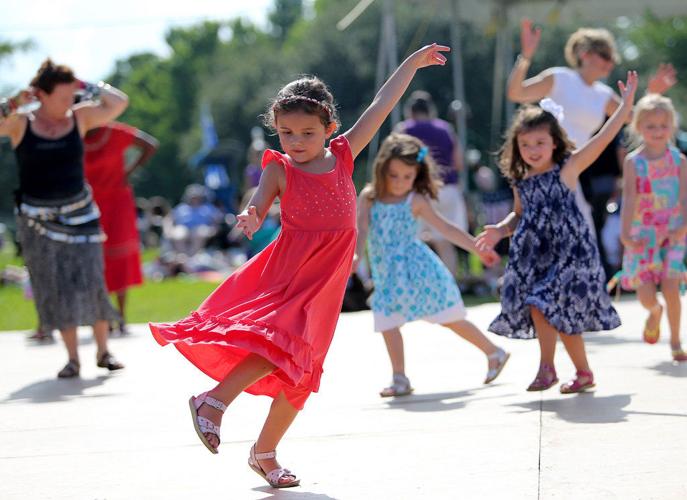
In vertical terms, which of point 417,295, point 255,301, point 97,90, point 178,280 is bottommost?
point 178,280

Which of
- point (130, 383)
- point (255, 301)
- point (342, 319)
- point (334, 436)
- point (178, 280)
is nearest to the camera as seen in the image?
point (255, 301)

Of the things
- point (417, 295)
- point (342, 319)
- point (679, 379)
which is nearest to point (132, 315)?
point (342, 319)

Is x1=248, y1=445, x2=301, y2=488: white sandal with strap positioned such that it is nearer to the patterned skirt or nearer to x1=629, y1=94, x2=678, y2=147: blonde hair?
the patterned skirt

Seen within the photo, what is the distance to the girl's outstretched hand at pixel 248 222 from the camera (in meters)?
4.10

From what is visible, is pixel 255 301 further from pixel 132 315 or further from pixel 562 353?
pixel 132 315

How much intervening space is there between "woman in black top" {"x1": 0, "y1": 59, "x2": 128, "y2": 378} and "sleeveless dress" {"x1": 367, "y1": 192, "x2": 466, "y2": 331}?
1.97 metres

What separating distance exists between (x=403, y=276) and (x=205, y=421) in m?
2.68

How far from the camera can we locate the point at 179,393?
664 centimetres

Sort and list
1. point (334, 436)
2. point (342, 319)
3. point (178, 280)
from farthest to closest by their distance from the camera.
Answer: point (178, 280) < point (342, 319) < point (334, 436)

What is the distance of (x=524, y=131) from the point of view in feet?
19.5

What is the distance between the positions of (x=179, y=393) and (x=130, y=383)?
0.57m

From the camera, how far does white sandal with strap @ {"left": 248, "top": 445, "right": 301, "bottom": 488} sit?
4215mm

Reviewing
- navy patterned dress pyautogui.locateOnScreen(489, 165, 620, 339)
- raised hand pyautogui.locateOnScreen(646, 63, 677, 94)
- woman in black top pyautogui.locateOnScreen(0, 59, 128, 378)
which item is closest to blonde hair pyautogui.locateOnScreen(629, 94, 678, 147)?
raised hand pyautogui.locateOnScreen(646, 63, 677, 94)

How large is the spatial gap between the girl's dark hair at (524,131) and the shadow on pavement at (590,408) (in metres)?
1.18
